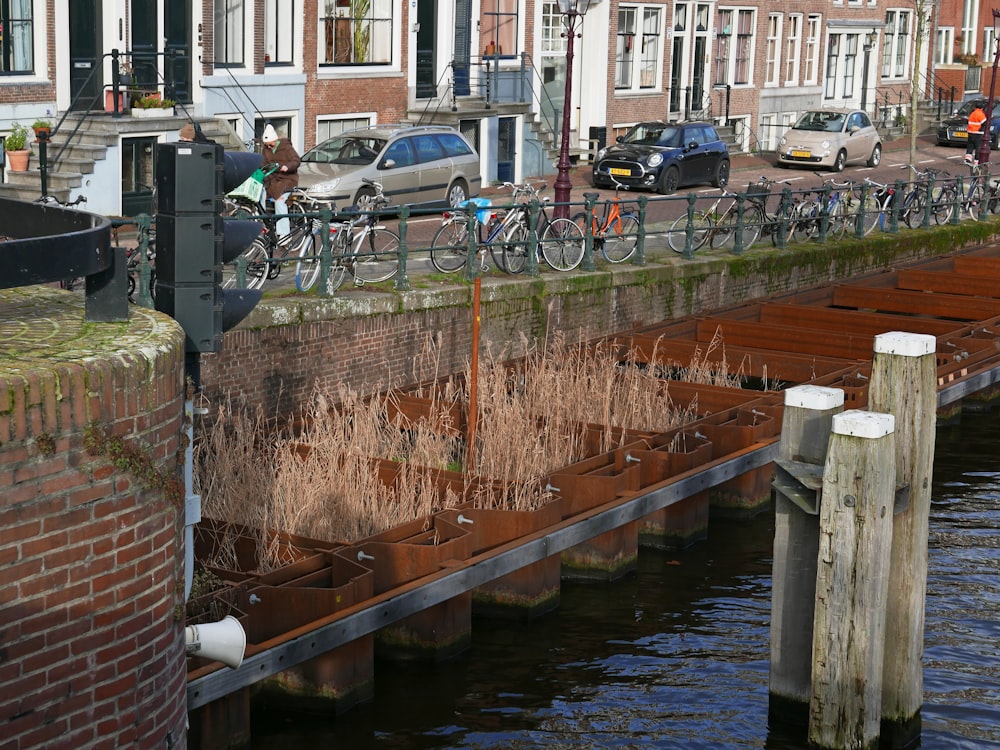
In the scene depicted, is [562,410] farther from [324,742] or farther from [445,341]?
[324,742]

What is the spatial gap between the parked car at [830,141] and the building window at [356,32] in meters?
12.0

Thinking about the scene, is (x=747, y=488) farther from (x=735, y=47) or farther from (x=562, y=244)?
(x=735, y=47)

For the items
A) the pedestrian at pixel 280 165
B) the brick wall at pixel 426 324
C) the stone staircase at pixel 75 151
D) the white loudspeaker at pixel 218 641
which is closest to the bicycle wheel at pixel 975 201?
the brick wall at pixel 426 324

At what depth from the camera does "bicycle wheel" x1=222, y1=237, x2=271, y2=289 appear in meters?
13.3

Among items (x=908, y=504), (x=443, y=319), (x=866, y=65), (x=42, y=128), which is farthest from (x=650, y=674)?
(x=866, y=65)

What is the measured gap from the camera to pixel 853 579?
7.70 m

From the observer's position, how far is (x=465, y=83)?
30.4 meters

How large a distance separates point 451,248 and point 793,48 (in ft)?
101

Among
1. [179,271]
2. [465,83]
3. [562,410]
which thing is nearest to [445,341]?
[562,410]

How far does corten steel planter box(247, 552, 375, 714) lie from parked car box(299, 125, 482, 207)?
12.8m

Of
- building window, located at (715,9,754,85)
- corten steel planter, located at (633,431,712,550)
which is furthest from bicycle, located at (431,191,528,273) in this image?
building window, located at (715,9,754,85)

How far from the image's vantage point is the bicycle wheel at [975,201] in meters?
25.5

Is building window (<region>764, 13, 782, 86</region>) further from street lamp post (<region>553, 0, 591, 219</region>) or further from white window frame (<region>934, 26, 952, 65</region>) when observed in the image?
street lamp post (<region>553, 0, 591, 219</region>)

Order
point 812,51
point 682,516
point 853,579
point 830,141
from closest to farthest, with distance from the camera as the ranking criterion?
point 853,579
point 682,516
point 830,141
point 812,51
